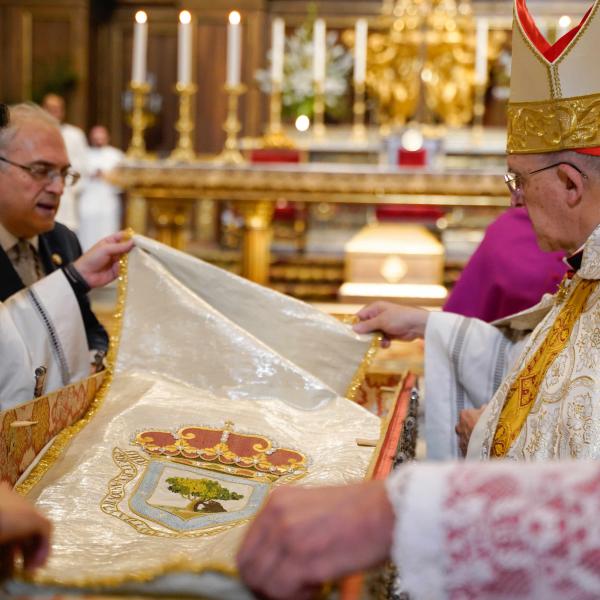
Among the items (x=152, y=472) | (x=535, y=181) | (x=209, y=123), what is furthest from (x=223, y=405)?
(x=209, y=123)

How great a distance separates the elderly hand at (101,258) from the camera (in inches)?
97.5

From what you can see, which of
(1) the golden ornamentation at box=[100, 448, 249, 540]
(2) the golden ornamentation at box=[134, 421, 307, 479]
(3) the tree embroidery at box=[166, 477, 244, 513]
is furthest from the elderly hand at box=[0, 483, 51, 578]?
(2) the golden ornamentation at box=[134, 421, 307, 479]

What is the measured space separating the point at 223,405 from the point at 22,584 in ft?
4.13

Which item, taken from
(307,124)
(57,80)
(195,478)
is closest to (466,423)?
(195,478)

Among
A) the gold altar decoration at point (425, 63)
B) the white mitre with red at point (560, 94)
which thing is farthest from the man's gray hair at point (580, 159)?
the gold altar decoration at point (425, 63)

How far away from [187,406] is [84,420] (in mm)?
247

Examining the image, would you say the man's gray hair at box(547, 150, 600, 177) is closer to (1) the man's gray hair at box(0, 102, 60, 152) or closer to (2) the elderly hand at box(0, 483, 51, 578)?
(2) the elderly hand at box(0, 483, 51, 578)

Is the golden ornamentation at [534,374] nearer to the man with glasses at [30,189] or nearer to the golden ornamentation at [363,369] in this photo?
the golden ornamentation at [363,369]

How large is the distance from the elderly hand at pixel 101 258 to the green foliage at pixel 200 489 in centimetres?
85

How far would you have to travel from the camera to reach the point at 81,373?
8.29ft

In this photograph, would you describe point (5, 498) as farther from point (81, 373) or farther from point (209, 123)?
point (209, 123)

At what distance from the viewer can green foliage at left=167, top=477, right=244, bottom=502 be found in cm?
178

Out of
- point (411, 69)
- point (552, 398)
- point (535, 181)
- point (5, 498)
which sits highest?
point (411, 69)

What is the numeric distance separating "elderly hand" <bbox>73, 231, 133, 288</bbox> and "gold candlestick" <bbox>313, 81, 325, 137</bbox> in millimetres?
5090
